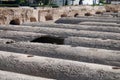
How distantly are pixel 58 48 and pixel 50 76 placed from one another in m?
0.87

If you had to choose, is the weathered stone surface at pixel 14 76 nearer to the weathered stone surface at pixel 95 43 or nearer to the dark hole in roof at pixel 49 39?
the weathered stone surface at pixel 95 43

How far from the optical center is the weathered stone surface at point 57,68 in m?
3.18

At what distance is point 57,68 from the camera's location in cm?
338

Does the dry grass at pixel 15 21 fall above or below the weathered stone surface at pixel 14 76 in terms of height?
below

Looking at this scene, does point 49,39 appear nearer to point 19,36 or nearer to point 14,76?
point 19,36

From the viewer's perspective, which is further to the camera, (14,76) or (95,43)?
(95,43)

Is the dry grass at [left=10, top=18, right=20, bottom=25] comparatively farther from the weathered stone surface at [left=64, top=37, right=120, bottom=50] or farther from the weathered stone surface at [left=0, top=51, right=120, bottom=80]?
the weathered stone surface at [left=0, top=51, right=120, bottom=80]

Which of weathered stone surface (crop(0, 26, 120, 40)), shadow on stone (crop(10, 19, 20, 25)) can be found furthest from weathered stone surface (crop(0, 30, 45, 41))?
shadow on stone (crop(10, 19, 20, 25))

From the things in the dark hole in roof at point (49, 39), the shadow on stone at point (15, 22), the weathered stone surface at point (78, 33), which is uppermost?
the weathered stone surface at point (78, 33)

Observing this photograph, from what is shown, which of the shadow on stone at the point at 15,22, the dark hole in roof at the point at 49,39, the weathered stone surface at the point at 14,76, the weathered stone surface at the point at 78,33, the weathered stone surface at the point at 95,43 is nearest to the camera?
the weathered stone surface at the point at 14,76

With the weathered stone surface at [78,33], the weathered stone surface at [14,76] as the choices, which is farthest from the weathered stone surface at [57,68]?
the weathered stone surface at [78,33]

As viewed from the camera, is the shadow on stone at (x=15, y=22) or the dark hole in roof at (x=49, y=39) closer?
the dark hole in roof at (x=49, y=39)

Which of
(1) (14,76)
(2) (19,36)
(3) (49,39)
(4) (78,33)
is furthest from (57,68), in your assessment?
(4) (78,33)

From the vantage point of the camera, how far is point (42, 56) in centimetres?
402
